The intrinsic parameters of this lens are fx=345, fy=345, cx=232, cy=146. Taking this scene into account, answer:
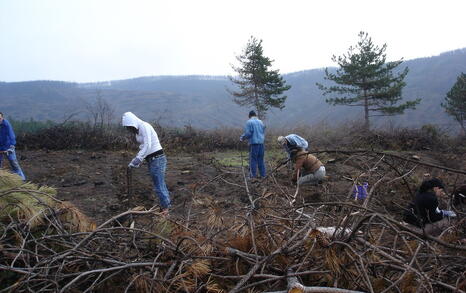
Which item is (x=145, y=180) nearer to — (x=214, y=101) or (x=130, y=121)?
(x=130, y=121)

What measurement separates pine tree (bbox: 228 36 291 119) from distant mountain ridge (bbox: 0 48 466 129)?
43.6m

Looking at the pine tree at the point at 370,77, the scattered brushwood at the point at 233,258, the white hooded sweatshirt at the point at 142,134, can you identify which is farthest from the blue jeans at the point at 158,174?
the pine tree at the point at 370,77

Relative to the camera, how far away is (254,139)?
294 inches

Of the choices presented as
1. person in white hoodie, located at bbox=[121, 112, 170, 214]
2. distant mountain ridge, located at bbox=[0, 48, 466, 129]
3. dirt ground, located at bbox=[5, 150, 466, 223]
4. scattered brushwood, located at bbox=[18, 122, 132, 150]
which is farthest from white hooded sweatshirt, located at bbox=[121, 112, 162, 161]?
distant mountain ridge, located at bbox=[0, 48, 466, 129]

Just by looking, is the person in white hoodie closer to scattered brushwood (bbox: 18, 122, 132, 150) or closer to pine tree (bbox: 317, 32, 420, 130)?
scattered brushwood (bbox: 18, 122, 132, 150)

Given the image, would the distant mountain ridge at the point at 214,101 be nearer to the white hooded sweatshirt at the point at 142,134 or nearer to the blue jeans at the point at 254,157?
the blue jeans at the point at 254,157

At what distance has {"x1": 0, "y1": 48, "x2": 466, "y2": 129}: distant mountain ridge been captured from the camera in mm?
72625

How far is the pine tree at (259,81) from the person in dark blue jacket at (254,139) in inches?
632

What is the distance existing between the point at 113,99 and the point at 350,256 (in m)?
104

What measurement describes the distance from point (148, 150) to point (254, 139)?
306cm

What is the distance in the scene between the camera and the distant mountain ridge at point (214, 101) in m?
72.6

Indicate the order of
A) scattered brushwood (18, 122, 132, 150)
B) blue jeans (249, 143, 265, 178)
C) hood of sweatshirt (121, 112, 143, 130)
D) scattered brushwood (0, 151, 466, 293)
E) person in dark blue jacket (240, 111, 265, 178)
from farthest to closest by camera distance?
scattered brushwood (18, 122, 132, 150), blue jeans (249, 143, 265, 178), person in dark blue jacket (240, 111, 265, 178), hood of sweatshirt (121, 112, 143, 130), scattered brushwood (0, 151, 466, 293)

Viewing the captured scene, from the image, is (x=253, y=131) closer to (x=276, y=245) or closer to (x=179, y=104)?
(x=276, y=245)

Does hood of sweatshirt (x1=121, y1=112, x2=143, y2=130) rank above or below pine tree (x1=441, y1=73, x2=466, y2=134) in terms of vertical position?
above
